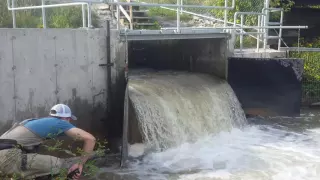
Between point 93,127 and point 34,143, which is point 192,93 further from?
point 34,143

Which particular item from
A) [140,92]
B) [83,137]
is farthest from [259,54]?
[83,137]

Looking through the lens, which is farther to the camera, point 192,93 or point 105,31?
point 192,93

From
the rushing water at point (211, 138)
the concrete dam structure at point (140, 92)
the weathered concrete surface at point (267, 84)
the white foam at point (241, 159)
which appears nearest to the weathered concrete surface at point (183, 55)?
the concrete dam structure at point (140, 92)

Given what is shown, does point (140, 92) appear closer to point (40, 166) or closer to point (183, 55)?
point (40, 166)

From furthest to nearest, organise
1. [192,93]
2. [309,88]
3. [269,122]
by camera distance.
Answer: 1. [309,88]
2. [269,122]
3. [192,93]

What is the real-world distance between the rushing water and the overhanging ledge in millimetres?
1221

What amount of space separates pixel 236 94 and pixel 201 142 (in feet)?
9.49

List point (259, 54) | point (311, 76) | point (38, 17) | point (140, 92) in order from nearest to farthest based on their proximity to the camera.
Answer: point (140, 92)
point (259, 54)
point (311, 76)
point (38, 17)

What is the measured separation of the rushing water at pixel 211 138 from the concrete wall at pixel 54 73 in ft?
3.56

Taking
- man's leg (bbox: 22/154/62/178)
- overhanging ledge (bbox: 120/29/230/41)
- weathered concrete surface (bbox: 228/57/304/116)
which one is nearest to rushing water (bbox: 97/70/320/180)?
weathered concrete surface (bbox: 228/57/304/116)

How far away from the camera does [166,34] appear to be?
9.38 metres

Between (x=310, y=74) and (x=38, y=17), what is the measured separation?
9.76m

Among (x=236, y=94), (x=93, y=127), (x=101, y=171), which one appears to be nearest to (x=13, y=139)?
(x=101, y=171)

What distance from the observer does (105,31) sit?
776 cm
